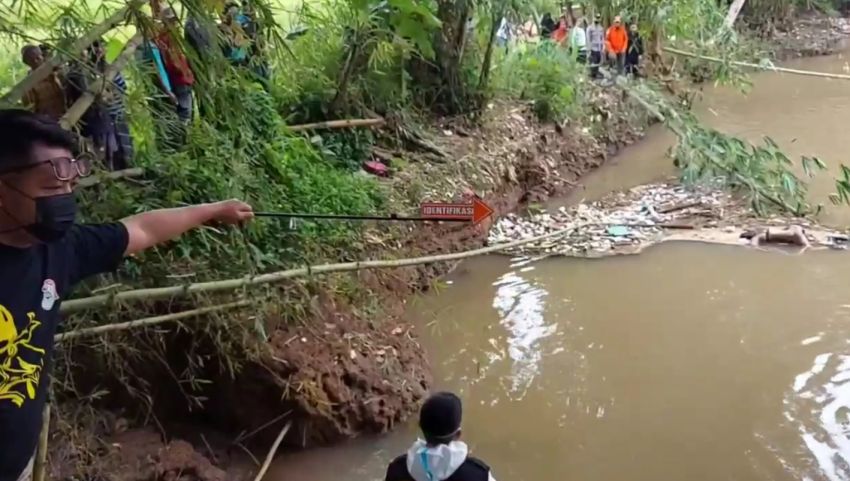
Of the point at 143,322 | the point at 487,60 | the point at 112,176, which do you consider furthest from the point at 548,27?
the point at 143,322

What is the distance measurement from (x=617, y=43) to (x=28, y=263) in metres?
9.84

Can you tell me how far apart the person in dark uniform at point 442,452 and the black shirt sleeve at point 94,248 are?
99 cm

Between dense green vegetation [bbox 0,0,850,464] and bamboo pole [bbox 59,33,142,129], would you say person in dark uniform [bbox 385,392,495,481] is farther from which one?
bamboo pole [bbox 59,33,142,129]

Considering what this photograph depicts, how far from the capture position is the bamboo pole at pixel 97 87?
3260 mm

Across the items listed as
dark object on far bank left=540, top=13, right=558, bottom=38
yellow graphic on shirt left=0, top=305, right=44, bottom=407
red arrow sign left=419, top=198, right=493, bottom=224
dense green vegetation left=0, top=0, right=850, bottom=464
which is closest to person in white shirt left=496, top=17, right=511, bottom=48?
dense green vegetation left=0, top=0, right=850, bottom=464

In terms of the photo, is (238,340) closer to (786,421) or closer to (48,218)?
(48,218)

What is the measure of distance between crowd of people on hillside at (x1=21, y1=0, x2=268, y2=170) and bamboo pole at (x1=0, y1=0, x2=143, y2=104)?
55 millimetres

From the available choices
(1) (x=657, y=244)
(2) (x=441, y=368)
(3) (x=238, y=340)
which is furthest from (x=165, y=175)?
(1) (x=657, y=244)

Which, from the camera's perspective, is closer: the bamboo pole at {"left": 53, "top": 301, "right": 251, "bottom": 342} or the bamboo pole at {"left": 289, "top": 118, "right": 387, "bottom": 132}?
the bamboo pole at {"left": 53, "top": 301, "right": 251, "bottom": 342}

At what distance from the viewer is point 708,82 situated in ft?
44.3

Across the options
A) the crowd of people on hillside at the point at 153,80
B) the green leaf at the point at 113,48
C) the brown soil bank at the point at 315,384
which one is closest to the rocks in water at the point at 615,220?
the brown soil bank at the point at 315,384

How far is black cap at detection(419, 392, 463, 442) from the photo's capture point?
2.51m

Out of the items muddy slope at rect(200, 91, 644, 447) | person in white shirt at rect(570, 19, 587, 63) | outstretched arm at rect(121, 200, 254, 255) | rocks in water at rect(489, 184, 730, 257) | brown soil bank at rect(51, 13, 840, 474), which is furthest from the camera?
person in white shirt at rect(570, 19, 587, 63)

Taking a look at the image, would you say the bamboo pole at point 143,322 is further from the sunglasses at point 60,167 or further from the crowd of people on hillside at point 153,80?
the sunglasses at point 60,167
